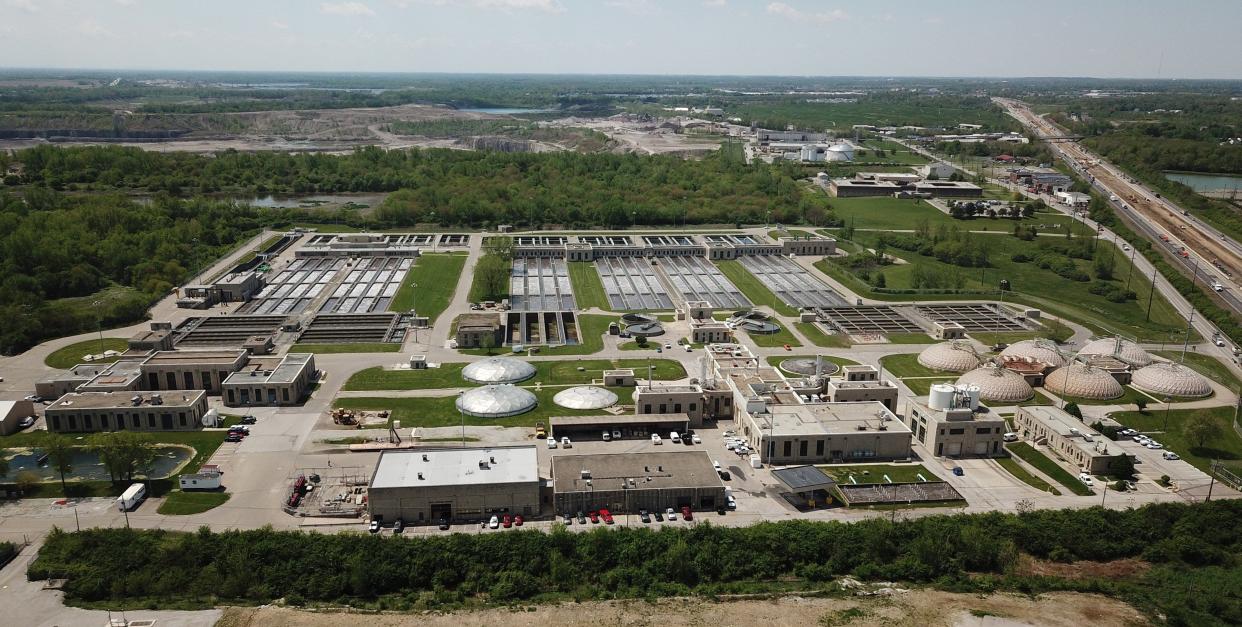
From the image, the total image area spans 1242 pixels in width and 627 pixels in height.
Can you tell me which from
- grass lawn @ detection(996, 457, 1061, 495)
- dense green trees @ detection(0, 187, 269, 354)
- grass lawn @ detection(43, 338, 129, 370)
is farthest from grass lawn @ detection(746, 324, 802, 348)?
dense green trees @ detection(0, 187, 269, 354)

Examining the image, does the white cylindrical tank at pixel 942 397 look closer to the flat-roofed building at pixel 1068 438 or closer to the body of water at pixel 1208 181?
the flat-roofed building at pixel 1068 438

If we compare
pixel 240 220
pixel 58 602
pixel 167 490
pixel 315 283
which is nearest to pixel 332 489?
pixel 167 490

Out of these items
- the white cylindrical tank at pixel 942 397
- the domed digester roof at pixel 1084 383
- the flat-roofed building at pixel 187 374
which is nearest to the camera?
the white cylindrical tank at pixel 942 397

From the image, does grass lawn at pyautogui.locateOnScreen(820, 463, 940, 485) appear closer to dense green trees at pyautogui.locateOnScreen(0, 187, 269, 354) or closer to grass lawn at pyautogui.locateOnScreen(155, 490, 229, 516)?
grass lawn at pyautogui.locateOnScreen(155, 490, 229, 516)

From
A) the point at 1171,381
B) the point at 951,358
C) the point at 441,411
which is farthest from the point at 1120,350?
the point at 441,411

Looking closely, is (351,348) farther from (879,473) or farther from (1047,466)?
(1047,466)

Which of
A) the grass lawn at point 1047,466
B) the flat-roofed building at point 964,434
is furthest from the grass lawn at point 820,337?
the grass lawn at point 1047,466
